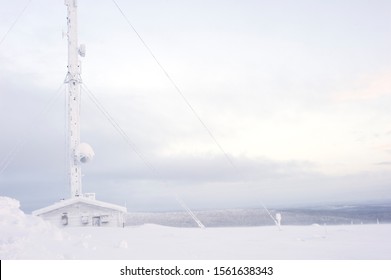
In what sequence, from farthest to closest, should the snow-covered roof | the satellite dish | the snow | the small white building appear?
the satellite dish
the small white building
the snow-covered roof
the snow

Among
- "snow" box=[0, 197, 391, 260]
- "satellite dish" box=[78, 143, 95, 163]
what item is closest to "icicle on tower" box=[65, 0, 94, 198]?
"satellite dish" box=[78, 143, 95, 163]

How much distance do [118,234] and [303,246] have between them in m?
8.93

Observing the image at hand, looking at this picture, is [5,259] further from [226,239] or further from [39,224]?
[226,239]

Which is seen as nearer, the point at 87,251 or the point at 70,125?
the point at 87,251

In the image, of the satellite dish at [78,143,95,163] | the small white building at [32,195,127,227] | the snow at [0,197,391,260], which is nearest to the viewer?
the snow at [0,197,391,260]

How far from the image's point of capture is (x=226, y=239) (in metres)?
19.4

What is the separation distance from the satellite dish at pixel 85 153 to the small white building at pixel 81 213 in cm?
264

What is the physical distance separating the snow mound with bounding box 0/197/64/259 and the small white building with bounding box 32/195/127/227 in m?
6.21

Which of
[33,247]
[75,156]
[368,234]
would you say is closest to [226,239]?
[368,234]

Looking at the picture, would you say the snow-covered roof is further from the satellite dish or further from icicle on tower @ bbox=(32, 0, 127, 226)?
the satellite dish

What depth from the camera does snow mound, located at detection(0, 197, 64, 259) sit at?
12.2 metres

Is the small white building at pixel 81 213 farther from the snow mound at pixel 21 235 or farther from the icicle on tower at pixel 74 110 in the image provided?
the snow mound at pixel 21 235

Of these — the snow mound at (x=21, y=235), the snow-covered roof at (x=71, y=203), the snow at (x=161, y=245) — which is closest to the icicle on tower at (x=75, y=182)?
the snow-covered roof at (x=71, y=203)

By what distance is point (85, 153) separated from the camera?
2561cm
